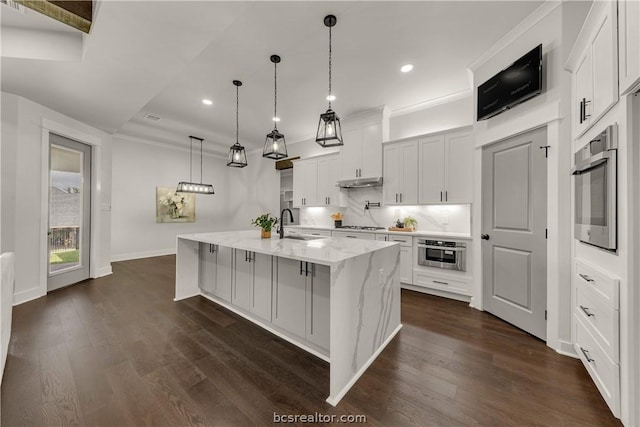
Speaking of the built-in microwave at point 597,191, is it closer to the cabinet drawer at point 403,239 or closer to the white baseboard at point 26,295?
the cabinet drawer at point 403,239

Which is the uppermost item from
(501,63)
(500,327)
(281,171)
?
(501,63)

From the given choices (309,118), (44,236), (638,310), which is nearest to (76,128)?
(44,236)

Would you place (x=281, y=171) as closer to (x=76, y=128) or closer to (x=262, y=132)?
(x=262, y=132)

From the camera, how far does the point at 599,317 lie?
1.54m

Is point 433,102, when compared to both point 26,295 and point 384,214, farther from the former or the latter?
point 26,295

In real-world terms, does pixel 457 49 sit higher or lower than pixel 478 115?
higher

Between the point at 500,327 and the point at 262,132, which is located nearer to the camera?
the point at 500,327

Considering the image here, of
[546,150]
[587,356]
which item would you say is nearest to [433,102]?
[546,150]

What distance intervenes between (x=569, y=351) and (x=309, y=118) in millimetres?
4759

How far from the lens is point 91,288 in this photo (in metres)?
3.70

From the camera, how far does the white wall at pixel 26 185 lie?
3.03 m

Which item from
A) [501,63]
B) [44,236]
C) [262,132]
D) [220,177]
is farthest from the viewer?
[220,177]

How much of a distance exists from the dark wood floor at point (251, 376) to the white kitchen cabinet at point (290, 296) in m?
0.18

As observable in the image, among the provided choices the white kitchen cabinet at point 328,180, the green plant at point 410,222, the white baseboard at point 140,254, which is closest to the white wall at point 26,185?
the white baseboard at point 140,254
